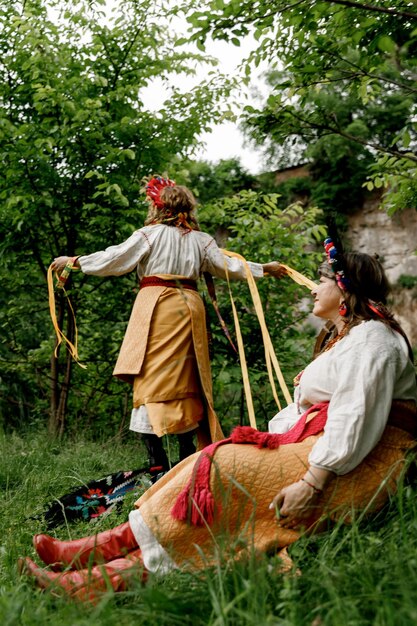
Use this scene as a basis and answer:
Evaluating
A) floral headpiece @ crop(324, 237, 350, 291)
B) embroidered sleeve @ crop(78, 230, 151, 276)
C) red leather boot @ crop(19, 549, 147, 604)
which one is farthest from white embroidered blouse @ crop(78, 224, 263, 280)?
red leather boot @ crop(19, 549, 147, 604)

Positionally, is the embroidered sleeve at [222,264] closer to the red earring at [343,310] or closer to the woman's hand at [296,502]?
the red earring at [343,310]

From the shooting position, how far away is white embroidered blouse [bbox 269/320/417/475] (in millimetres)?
1892

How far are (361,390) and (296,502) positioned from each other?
406 millimetres

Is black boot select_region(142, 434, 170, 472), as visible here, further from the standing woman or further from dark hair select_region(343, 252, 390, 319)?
dark hair select_region(343, 252, 390, 319)

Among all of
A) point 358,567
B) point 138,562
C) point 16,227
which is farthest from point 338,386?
point 16,227

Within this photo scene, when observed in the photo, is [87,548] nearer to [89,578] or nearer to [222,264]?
[89,578]

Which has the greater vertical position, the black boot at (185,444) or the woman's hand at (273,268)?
the woman's hand at (273,268)

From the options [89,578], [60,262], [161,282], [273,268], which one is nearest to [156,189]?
[161,282]

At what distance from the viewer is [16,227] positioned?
477 centimetres

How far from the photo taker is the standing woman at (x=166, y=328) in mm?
3523

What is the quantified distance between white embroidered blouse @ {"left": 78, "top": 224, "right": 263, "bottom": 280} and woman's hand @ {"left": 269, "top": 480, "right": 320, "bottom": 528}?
2028mm

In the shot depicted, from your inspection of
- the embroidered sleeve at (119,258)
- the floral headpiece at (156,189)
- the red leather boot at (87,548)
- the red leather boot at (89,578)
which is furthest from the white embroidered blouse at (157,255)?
the red leather boot at (89,578)

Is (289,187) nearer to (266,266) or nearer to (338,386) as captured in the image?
(266,266)

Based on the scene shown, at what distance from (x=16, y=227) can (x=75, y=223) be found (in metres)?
0.46
